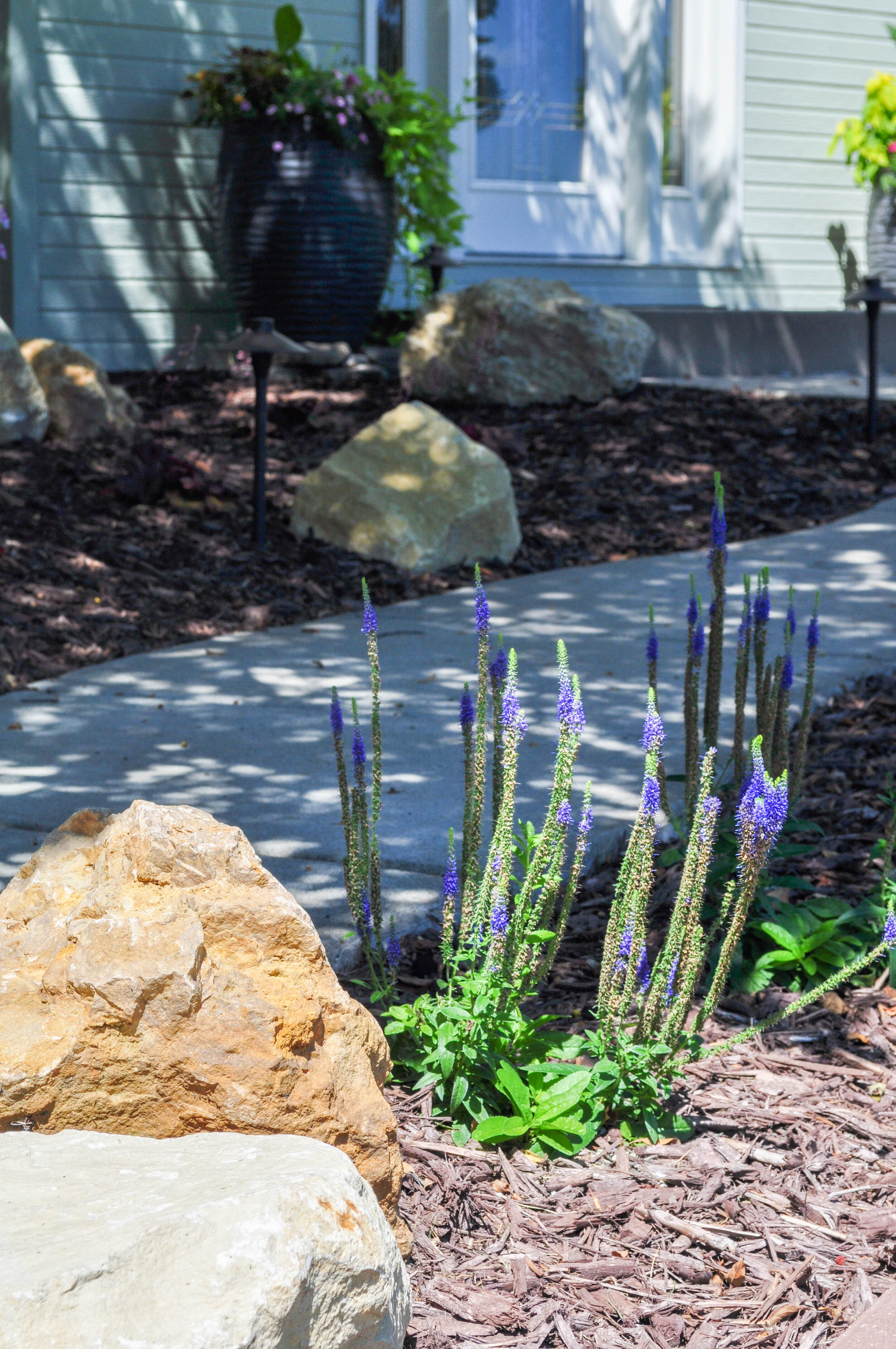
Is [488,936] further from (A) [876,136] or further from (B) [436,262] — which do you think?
(A) [876,136]

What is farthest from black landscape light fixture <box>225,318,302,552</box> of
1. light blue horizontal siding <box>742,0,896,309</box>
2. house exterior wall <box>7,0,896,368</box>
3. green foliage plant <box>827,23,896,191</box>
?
green foliage plant <box>827,23,896,191</box>

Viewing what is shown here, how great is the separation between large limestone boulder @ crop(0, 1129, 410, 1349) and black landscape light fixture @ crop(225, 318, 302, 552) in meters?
4.78

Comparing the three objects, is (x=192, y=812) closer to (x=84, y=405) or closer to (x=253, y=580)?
(x=253, y=580)

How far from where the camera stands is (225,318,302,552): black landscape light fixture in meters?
6.17

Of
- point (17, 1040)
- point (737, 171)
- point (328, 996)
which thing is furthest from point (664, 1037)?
point (737, 171)

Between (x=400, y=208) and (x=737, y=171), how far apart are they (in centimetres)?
386

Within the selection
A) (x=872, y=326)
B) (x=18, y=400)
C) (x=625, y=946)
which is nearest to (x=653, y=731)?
(x=625, y=946)

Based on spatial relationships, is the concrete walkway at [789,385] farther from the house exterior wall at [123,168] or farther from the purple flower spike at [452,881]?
the purple flower spike at [452,881]

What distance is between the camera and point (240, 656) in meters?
5.18

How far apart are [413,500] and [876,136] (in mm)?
8169

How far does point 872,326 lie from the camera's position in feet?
28.9

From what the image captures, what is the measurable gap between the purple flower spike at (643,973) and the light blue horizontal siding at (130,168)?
7.70m

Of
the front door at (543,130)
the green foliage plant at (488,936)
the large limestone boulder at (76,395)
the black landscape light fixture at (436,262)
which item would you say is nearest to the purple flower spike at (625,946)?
the green foliage plant at (488,936)

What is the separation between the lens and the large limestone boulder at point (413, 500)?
6.32m
